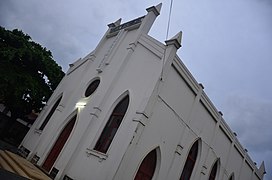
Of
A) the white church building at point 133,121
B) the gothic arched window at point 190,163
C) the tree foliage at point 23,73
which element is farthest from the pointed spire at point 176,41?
the tree foliage at point 23,73

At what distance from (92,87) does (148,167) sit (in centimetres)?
531

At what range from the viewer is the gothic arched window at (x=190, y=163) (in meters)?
12.5

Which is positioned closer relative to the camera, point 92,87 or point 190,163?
point 190,163

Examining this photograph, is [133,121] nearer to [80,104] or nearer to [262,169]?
[80,104]

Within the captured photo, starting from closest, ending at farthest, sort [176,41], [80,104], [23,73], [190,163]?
[176,41] → [80,104] → [190,163] → [23,73]

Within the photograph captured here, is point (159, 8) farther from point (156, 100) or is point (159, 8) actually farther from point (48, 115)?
point (48, 115)

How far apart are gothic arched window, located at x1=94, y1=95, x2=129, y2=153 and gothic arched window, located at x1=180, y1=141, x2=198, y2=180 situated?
4782 mm

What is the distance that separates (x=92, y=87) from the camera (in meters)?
13.0

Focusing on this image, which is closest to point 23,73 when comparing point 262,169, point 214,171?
point 214,171

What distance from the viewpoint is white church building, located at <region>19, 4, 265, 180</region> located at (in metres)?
9.26

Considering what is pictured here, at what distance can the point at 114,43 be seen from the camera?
13406 mm

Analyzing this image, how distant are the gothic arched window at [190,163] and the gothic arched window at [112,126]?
15.7 ft

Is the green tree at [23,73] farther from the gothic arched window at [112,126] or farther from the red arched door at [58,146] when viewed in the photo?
the gothic arched window at [112,126]

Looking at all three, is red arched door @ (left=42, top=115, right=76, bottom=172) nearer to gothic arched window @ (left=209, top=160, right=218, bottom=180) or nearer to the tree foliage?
the tree foliage
